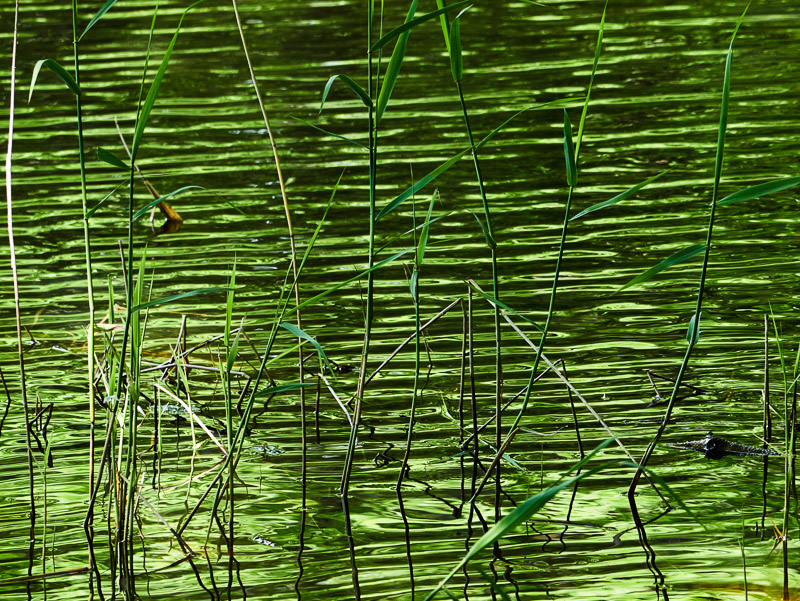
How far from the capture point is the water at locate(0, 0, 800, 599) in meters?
3.01

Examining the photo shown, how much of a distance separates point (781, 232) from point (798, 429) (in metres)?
2.14

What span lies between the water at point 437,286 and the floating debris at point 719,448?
0.05m

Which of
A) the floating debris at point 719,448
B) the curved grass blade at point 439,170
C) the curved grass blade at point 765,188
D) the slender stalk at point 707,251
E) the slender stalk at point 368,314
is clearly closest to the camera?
the curved grass blade at point 765,188

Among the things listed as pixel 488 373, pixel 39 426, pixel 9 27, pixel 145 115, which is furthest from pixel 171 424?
pixel 9 27

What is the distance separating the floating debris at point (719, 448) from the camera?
11.1 ft

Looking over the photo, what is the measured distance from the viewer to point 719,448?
11.3ft

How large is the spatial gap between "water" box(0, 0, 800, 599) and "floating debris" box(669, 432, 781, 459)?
5cm

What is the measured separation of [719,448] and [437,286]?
5.77 feet

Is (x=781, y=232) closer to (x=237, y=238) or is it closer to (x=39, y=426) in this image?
(x=237, y=238)

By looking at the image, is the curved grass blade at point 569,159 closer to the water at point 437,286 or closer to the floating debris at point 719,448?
the water at point 437,286

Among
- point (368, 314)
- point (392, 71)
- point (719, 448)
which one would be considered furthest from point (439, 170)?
point (719, 448)

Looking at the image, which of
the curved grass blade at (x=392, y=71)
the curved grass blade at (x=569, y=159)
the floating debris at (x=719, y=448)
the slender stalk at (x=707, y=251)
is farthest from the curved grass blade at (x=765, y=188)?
the floating debris at (x=719, y=448)

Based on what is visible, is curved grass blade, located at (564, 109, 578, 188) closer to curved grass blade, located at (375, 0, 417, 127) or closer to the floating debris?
curved grass blade, located at (375, 0, 417, 127)

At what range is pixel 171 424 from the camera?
3.91 metres
